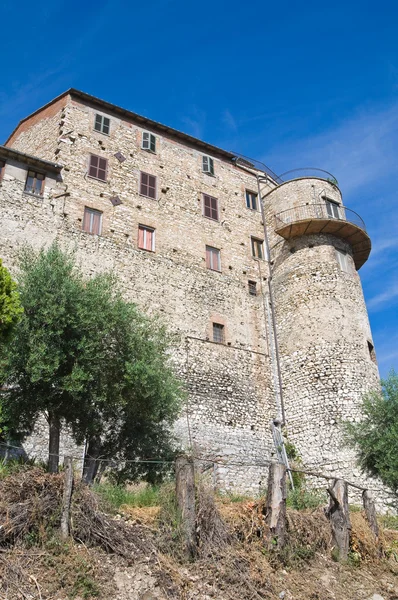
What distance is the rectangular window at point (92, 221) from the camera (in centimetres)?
1898

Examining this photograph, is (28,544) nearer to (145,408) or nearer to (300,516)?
(300,516)

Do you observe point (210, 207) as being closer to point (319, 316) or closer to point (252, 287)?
point (252, 287)

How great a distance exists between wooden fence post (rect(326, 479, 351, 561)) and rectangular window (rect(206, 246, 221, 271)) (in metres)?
A: 12.2

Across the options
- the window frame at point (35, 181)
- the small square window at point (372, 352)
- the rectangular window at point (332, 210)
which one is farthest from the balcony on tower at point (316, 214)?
the window frame at point (35, 181)

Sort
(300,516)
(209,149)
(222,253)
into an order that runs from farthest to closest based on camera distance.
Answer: (209,149), (222,253), (300,516)

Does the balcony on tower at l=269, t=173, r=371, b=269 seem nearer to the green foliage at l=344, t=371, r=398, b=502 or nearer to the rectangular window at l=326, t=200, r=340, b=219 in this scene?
the rectangular window at l=326, t=200, r=340, b=219

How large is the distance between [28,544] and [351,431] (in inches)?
415

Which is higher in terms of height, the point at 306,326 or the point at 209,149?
the point at 209,149

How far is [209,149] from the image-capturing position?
24719 millimetres

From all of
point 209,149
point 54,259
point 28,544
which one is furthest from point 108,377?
point 209,149

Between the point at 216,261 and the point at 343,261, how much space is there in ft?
15.9

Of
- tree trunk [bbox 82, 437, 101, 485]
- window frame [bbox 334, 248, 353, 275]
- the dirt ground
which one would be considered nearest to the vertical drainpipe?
window frame [bbox 334, 248, 353, 275]

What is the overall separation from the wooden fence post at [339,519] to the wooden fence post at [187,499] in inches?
113

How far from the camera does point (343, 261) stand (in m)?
21.3
